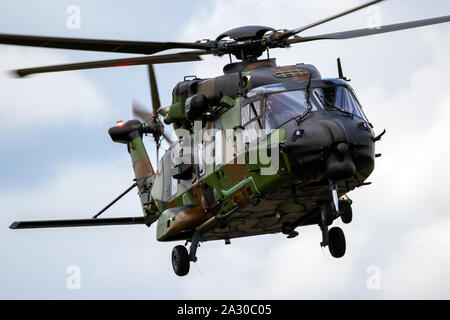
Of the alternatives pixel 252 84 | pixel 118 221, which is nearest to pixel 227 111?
pixel 252 84

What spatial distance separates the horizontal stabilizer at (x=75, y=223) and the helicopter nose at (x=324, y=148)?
26.1ft

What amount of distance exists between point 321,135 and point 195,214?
181 inches

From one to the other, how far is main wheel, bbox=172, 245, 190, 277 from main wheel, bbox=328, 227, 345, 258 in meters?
3.35

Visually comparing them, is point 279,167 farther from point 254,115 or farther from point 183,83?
point 183,83

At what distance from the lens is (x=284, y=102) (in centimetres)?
1838

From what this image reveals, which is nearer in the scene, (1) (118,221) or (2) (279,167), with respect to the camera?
(2) (279,167)

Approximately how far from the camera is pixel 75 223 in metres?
24.1

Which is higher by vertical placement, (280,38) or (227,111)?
(280,38)

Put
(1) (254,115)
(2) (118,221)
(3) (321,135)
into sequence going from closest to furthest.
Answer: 1. (3) (321,135)
2. (1) (254,115)
3. (2) (118,221)

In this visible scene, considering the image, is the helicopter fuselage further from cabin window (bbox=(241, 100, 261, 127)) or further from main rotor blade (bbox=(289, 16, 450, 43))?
main rotor blade (bbox=(289, 16, 450, 43))

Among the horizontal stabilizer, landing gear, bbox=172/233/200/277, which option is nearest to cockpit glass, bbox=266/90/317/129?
landing gear, bbox=172/233/200/277

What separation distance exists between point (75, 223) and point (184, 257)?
4.13 meters

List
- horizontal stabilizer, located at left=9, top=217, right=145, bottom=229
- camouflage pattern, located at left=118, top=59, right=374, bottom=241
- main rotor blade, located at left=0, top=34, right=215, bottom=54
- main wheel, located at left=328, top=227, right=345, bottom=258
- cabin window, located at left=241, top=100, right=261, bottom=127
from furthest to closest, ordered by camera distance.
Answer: horizontal stabilizer, located at left=9, top=217, right=145, bottom=229 → main wheel, located at left=328, top=227, right=345, bottom=258 → cabin window, located at left=241, top=100, right=261, bottom=127 → camouflage pattern, located at left=118, top=59, right=374, bottom=241 → main rotor blade, located at left=0, top=34, right=215, bottom=54

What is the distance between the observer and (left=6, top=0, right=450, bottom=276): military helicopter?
57.6 feet
